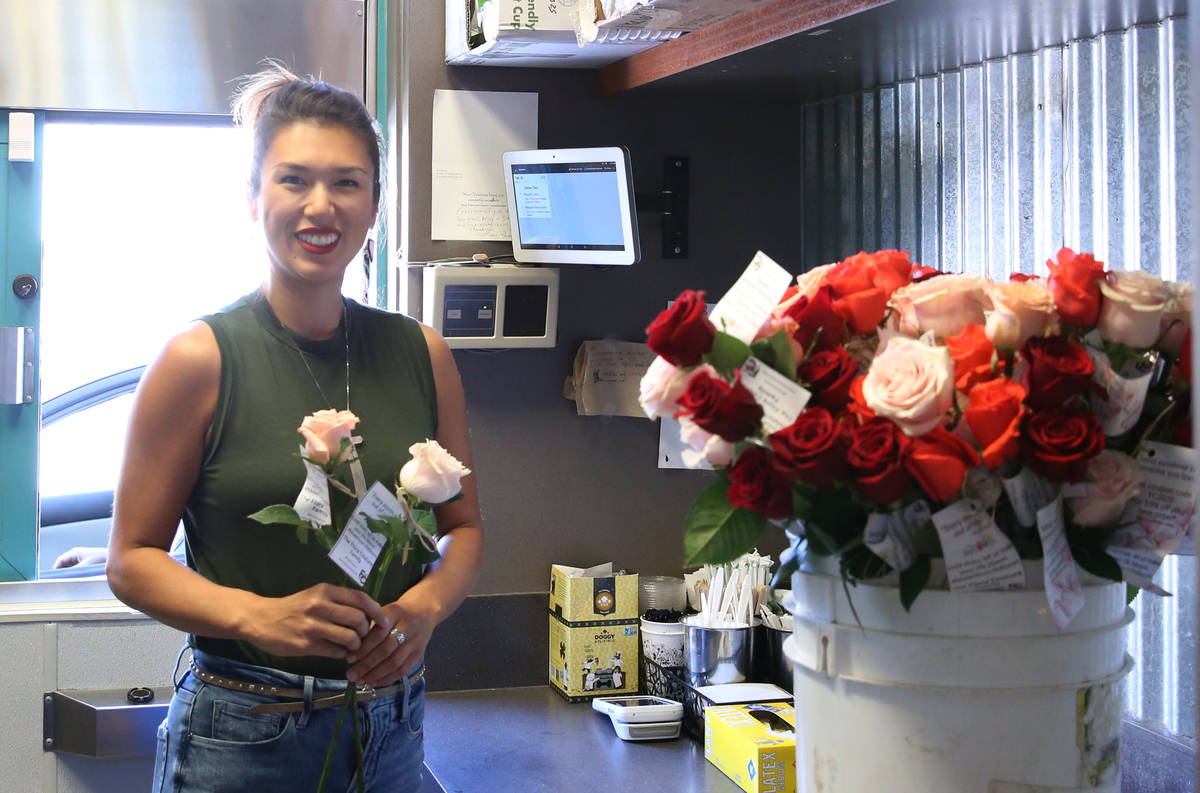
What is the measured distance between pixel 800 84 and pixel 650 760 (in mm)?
1339

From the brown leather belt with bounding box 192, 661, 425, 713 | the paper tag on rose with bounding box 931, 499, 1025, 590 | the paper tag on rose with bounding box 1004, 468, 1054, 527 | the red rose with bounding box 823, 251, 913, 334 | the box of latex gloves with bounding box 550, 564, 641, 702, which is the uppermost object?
the red rose with bounding box 823, 251, 913, 334

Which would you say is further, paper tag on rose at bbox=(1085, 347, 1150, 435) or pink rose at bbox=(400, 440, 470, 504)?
pink rose at bbox=(400, 440, 470, 504)

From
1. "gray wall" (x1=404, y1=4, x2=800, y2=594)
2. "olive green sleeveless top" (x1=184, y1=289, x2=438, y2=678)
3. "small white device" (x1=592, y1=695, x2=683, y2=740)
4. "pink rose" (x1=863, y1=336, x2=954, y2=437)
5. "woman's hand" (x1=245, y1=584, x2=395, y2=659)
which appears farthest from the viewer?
"gray wall" (x1=404, y1=4, x2=800, y2=594)

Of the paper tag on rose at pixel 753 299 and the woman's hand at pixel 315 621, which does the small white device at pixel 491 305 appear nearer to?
the woman's hand at pixel 315 621

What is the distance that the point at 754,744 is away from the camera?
6.55ft

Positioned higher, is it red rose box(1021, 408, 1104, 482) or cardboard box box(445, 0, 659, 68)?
cardboard box box(445, 0, 659, 68)

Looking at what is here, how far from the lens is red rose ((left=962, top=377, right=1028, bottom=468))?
3.30 ft

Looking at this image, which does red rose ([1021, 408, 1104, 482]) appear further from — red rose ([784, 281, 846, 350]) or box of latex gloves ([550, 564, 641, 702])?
box of latex gloves ([550, 564, 641, 702])

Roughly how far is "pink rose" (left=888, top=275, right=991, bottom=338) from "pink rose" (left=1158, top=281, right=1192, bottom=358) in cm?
14

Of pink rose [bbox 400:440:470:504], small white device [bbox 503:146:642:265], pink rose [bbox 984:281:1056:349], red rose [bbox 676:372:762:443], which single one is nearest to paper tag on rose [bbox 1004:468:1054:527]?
pink rose [bbox 984:281:1056:349]

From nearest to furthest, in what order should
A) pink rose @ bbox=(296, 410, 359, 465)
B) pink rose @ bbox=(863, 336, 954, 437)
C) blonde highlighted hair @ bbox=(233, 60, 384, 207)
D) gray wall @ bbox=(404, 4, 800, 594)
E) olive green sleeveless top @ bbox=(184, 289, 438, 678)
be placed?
pink rose @ bbox=(863, 336, 954, 437), pink rose @ bbox=(296, 410, 359, 465), olive green sleeveless top @ bbox=(184, 289, 438, 678), blonde highlighted hair @ bbox=(233, 60, 384, 207), gray wall @ bbox=(404, 4, 800, 594)

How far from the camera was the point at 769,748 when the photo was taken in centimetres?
198

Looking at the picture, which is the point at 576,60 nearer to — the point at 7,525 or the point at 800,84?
the point at 800,84

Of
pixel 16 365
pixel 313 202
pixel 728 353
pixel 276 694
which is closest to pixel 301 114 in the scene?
pixel 313 202
